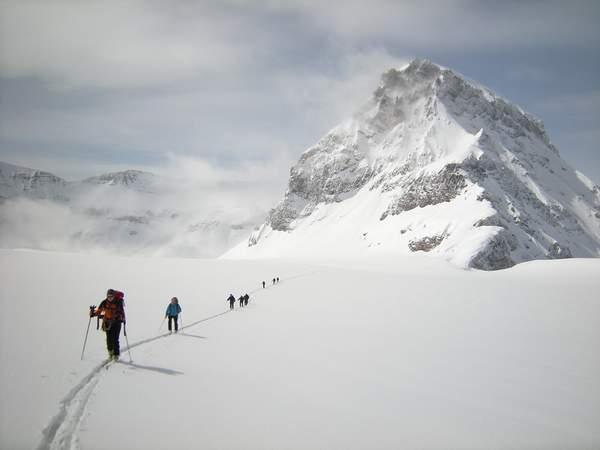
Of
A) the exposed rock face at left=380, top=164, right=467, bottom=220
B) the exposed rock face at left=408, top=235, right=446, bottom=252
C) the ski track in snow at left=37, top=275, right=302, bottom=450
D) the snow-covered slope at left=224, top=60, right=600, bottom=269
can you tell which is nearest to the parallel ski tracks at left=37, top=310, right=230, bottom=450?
the ski track in snow at left=37, top=275, right=302, bottom=450

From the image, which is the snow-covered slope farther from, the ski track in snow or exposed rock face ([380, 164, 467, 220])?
the ski track in snow

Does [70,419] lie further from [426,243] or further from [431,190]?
[431,190]

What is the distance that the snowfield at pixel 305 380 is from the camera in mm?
5699

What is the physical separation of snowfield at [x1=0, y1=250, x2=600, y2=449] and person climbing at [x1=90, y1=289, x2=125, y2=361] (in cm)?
37

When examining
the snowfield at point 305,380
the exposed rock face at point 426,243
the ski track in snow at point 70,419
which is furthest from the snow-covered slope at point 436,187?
the ski track in snow at point 70,419

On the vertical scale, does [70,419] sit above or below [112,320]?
below

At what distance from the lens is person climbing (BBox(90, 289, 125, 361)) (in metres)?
9.58

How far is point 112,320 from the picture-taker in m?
9.83

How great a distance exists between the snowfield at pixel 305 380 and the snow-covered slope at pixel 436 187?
5807 cm

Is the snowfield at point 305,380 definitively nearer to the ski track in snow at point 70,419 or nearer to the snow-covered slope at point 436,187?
the ski track in snow at point 70,419

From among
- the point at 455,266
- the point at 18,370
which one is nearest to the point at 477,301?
the point at 18,370

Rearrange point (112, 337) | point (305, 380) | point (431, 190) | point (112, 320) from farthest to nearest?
point (431, 190) → point (112, 320) → point (112, 337) → point (305, 380)

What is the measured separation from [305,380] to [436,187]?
106 m

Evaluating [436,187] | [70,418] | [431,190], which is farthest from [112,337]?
[431,190]
